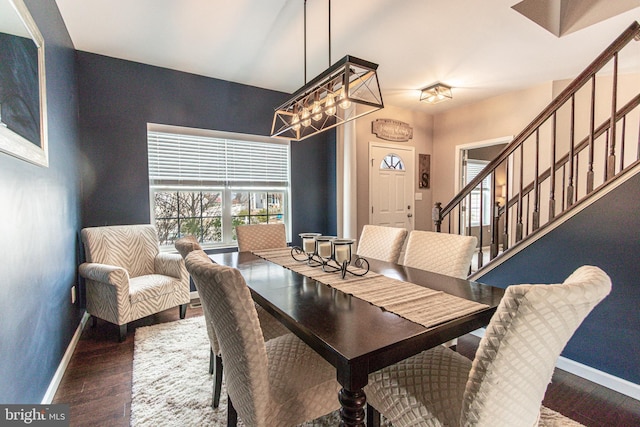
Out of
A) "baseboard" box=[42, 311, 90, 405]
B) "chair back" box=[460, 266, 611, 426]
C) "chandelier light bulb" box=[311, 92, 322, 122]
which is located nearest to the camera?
"chair back" box=[460, 266, 611, 426]

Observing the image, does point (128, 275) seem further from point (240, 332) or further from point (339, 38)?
point (339, 38)

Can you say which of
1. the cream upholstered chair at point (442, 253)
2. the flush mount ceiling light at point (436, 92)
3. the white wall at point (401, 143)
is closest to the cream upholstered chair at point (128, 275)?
the cream upholstered chair at point (442, 253)

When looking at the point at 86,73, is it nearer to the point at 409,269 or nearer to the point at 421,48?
the point at 421,48

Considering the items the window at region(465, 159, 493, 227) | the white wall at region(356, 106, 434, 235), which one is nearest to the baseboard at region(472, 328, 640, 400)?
the white wall at region(356, 106, 434, 235)

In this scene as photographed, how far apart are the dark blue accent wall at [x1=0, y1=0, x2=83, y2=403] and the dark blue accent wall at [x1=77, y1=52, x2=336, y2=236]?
9.6 inches

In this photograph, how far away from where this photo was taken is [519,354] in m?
0.83

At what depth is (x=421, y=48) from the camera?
9.80 ft

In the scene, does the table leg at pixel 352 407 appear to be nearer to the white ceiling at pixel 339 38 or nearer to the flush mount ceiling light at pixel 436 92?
the white ceiling at pixel 339 38

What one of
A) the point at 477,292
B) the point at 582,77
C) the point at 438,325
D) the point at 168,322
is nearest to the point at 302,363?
the point at 438,325

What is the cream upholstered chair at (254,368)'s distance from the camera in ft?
3.33

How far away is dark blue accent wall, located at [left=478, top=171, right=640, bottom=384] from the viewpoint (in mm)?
1818

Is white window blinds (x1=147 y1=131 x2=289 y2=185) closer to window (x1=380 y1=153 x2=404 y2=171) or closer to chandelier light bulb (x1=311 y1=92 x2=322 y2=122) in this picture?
window (x1=380 y1=153 x2=404 y2=171)

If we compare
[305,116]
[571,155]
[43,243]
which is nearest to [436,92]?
[571,155]

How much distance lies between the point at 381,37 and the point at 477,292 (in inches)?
95.1
